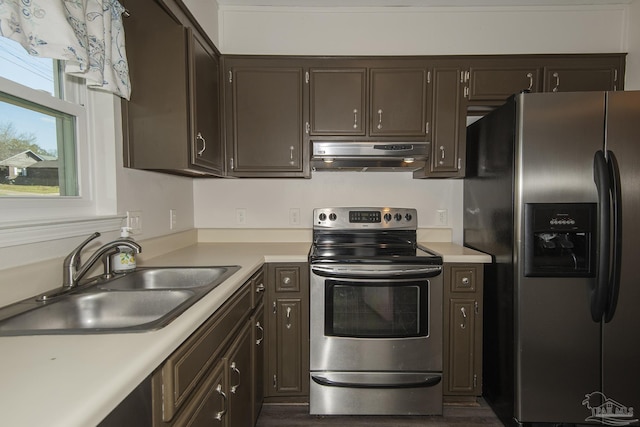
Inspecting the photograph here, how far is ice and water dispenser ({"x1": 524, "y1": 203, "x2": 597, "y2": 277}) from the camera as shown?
159 cm

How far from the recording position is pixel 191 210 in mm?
2428

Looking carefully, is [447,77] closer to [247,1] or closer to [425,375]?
[247,1]

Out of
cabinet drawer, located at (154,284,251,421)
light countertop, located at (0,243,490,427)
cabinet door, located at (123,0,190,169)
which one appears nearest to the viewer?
light countertop, located at (0,243,490,427)

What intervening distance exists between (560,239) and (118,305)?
80.4 inches

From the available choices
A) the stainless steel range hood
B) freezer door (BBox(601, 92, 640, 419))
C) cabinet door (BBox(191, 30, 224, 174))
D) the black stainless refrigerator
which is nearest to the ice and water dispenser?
the black stainless refrigerator

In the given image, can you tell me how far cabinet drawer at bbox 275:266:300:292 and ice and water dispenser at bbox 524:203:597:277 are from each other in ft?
4.06

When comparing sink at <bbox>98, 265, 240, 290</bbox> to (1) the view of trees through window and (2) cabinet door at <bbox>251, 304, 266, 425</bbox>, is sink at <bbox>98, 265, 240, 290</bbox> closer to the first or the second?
(2) cabinet door at <bbox>251, 304, 266, 425</bbox>

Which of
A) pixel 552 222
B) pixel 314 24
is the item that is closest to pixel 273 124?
pixel 314 24

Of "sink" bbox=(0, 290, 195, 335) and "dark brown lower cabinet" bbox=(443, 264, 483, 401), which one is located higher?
"sink" bbox=(0, 290, 195, 335)

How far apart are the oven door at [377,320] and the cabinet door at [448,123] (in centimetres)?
73

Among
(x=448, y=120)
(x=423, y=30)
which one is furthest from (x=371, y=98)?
(x=423, y=30)

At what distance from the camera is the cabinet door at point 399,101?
2125 mm

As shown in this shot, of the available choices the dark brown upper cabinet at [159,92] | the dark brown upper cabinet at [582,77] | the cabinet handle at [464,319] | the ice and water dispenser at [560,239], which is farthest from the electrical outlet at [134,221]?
the dark brown upper cabinet at [582,77]

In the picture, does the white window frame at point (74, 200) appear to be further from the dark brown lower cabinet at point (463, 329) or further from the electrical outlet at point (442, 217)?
the electrical outlet at point (442, 217)
